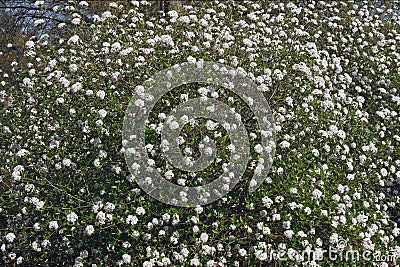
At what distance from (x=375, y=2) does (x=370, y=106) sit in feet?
6.62

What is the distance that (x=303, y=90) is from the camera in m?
4.27

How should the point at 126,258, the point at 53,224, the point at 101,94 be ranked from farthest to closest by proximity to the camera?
the point at 101,94
the point at 53,224
the point at 126,258

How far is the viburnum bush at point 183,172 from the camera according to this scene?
11.3ft

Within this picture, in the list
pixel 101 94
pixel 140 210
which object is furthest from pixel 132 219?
pixel 101 94

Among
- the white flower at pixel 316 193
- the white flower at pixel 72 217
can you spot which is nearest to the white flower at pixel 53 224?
the white flower at pixel 72 217

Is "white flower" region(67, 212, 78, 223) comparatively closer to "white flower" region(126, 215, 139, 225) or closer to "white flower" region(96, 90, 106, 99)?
"white flower" region(126, 215, 139, 225)

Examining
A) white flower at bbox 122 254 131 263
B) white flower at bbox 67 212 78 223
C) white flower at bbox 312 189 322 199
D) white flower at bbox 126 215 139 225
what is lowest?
white flower at bbox 122 254 131 263

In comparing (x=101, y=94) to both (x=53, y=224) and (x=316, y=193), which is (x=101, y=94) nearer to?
(x=53, y=224)

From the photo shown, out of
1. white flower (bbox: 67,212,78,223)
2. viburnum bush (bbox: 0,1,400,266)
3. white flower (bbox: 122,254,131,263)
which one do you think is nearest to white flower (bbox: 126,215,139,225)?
viburnum bush (bbox: 0,1,400,266)

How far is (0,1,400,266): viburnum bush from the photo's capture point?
3.44m

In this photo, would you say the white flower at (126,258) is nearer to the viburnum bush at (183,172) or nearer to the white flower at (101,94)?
the viburnum bush at (183,172)

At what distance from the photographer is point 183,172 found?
3484 millimetres

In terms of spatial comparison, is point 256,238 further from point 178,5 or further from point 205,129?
point 178,5

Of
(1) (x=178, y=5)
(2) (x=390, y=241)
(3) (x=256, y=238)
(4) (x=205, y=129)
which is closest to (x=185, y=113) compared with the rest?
(4) (x=205, y=129)
